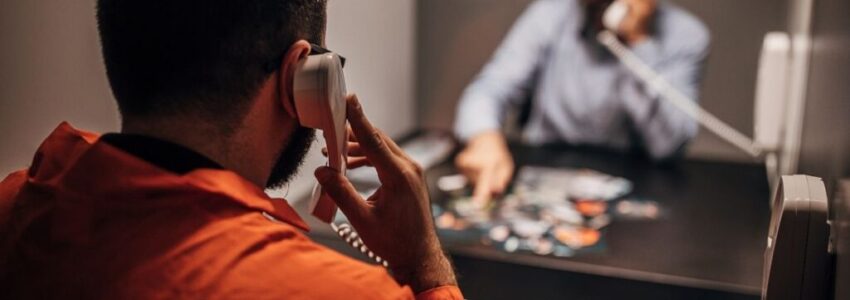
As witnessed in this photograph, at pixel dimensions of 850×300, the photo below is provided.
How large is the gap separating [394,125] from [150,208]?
291 cm

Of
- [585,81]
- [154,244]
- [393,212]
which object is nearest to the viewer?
[154,244]

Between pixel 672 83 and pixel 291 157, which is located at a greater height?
pixel 291 157

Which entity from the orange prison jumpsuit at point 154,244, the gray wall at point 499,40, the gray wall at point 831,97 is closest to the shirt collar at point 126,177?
the orange prison jumpsuit at point 154,244

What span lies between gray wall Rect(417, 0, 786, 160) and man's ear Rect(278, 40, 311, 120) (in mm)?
2902

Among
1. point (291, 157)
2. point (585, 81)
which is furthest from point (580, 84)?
point (291, 157)

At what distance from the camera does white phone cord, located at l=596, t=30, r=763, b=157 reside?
3.67 metres

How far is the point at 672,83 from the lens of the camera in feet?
12.1

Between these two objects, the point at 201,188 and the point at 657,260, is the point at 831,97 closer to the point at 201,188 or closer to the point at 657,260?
the point at 201,188

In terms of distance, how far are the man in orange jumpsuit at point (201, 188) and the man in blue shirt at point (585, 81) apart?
250 centimetres

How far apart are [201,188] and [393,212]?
26 cm

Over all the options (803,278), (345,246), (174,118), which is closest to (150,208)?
(174,118)

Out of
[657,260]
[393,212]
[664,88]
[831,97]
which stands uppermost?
[831,97]

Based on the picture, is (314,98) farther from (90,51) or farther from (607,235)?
(607,235)

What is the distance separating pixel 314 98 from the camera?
37.7 inches
